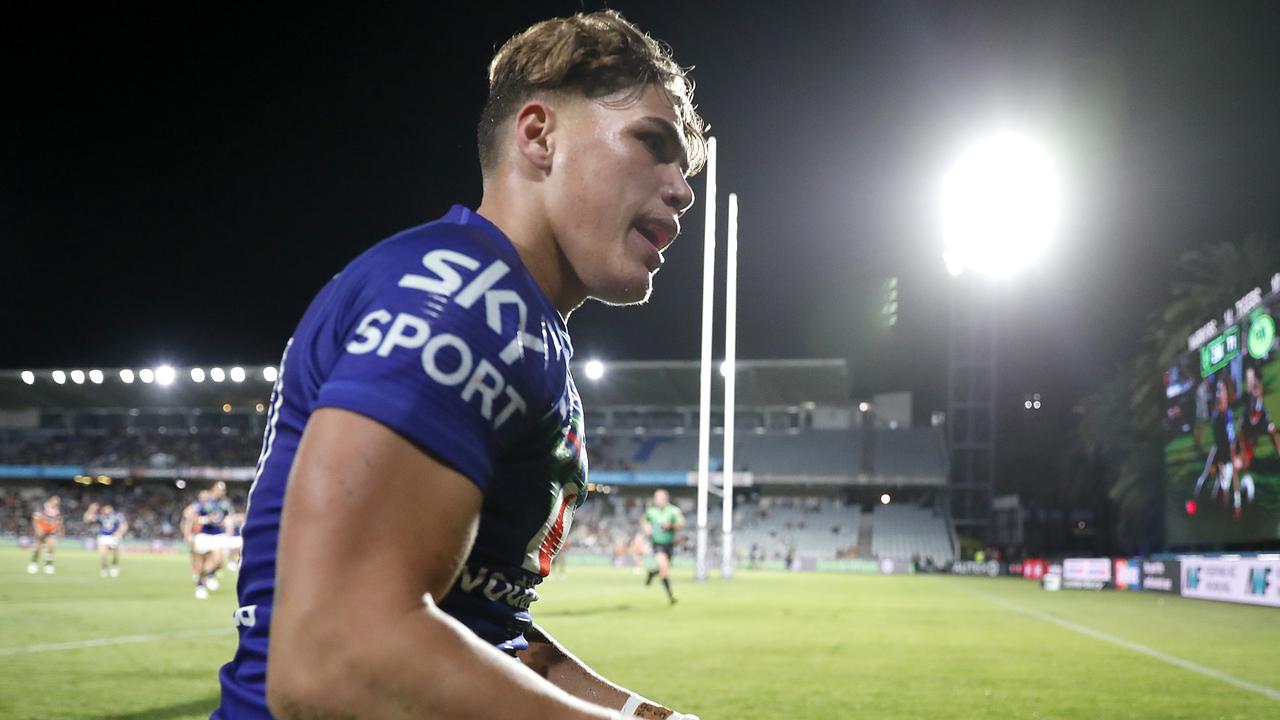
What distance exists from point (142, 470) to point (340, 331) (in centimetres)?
6999

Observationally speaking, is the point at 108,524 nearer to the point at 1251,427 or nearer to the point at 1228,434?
the point at 1251,427

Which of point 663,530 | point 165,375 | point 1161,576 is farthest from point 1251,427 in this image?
point 165,375

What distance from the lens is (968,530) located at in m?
69.3

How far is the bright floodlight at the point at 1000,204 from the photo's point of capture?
127 feet

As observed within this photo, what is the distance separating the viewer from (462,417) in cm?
113

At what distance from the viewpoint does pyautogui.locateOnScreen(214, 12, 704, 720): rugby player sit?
1063mm

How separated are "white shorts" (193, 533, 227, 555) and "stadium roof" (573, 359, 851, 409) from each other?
122 ft

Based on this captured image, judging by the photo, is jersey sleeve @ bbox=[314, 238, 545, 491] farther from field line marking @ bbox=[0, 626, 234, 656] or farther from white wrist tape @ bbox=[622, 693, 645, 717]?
field line marking @ bbox=[0, 626, 234, 656]

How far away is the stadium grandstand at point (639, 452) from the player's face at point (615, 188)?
53.0m

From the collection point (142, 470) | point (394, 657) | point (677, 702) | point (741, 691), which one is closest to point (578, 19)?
point (394, 657)

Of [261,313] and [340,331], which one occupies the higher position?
[261,313]

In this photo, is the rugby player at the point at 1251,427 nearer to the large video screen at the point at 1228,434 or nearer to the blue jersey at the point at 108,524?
the large video screen at the point at 1228,434

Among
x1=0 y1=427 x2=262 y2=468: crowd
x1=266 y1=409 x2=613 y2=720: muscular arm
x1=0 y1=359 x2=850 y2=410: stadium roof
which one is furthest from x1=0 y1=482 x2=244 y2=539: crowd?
x1=266 y1=409 x2=613 y2=720: muscular arm

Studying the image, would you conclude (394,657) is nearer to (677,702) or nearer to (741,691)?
(677,702)
